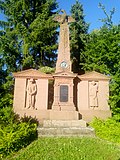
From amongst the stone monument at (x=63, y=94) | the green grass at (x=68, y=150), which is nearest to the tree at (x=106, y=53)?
the stone monument at (x=63, y=94)

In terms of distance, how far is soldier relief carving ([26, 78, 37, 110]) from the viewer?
15.8 meters

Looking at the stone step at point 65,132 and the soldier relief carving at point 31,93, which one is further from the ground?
the soldier relief carving at point 31,93

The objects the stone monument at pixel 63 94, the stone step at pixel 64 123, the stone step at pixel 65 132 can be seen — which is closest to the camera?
the stone step at pixel 65 132

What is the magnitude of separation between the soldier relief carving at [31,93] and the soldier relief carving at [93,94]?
413 cm

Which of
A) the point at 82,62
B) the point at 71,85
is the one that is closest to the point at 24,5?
the point at 82,62

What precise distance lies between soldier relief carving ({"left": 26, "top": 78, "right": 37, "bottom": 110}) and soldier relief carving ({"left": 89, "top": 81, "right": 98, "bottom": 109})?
163 inches

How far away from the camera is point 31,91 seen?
15930mm

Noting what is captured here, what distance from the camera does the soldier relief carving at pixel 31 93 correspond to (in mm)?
15779

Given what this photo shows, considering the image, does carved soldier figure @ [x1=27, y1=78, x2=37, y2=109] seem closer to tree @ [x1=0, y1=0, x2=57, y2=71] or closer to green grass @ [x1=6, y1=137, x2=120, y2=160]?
tree @ [x1=0, y1=0, x2=57, y2=71]

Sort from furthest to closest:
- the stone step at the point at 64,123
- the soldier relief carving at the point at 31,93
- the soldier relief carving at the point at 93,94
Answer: the soldier relief carving at the point at 93,94 < the soldier relief carving at the point at 31,93 < the stone step at the point at 64,123

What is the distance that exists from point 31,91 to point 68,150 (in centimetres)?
783

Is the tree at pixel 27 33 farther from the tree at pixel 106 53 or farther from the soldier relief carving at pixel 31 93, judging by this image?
the soldier relief carving at pixel 31 93

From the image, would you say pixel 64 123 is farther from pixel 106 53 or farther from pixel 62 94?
pixel 106 53

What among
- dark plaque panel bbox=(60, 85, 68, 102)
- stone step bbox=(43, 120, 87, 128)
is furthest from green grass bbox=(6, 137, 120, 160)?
dark plaque panel bbox=(60, 85, 68, 102)
